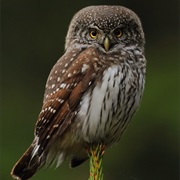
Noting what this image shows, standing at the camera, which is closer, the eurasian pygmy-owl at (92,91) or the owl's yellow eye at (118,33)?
the eurasian pygmy-owl at (92,91)

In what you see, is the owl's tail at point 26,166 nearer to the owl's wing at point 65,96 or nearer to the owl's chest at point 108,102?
the owl's wing at point 65,96

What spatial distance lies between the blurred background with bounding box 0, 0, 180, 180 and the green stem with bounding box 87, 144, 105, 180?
5901mm

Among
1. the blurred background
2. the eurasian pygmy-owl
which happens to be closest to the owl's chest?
the eurasian pygmy-owl

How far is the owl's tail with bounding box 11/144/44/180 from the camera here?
26.9 feet

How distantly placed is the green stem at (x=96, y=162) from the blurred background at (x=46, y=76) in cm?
590

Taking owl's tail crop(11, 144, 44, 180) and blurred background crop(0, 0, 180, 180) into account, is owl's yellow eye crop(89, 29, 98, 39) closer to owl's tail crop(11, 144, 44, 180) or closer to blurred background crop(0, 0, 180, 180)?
owl's tail crop(11, 144, 44, 180)

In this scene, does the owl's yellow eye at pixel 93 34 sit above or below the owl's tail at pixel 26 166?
above

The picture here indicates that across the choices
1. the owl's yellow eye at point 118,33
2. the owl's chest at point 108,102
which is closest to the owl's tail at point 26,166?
the owl's chest at point 108,102

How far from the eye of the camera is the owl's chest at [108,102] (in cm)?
805

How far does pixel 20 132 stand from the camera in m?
15.8

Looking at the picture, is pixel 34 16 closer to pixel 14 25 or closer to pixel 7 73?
pixel 14 25

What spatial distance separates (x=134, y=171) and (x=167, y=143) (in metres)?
1.04

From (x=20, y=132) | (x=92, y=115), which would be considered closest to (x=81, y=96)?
(x=92, y=115)

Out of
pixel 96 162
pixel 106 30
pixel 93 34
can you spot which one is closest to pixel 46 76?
pixel 93 34
